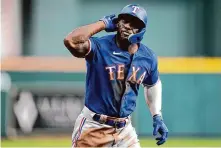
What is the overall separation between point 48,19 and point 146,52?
8.82 m

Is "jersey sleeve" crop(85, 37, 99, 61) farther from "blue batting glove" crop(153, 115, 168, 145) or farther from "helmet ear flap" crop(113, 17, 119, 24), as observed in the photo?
"blue batting glove" crop(153, 115, 168, 145)

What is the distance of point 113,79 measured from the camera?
5.46 meters

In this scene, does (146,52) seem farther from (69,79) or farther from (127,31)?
(69,79)

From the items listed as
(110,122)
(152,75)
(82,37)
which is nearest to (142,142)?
(152,75)

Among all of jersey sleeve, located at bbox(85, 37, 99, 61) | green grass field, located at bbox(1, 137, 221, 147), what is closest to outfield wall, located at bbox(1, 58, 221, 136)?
green grass field, located at bbox(1, 137, 221, 147)

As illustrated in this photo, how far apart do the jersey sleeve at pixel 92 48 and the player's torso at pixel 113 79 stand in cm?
3

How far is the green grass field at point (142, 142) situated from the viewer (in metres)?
11.4

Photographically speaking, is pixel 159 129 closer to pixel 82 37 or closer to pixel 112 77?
pixel 112 77

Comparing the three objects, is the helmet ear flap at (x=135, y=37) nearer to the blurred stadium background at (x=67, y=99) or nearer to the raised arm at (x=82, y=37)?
the raised arm at (x=82, y=37)

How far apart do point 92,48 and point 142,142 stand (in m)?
6.46

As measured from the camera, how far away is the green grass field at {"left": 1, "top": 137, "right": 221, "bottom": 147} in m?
11.4

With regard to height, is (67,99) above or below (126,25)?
below

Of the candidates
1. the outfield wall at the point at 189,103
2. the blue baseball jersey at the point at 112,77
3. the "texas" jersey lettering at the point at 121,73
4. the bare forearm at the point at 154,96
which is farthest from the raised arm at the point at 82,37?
the outfield wall at the point at 189,103

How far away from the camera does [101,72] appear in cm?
546
